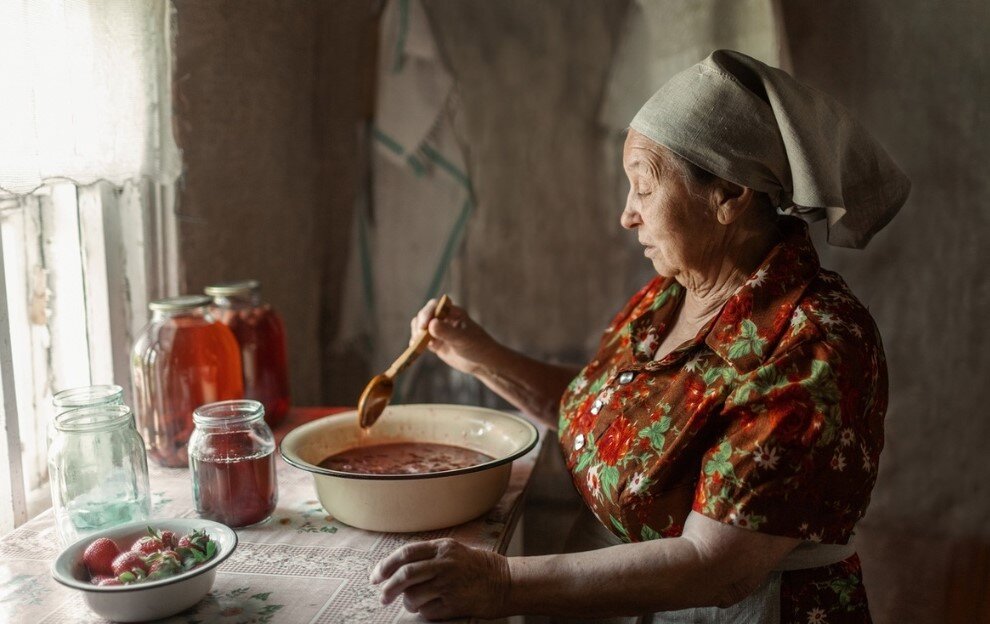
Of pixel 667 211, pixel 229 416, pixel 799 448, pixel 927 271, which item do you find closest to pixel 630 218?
pixel 667 211

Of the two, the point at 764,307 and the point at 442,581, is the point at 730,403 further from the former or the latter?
the point at 442,581

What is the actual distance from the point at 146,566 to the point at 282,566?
204mm

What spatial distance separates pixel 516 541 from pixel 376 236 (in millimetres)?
996

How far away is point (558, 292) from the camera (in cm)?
222

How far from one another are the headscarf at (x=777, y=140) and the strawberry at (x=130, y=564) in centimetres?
95

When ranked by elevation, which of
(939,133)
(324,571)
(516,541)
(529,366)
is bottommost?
(516,541)

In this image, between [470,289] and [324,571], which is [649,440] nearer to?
[324,571]

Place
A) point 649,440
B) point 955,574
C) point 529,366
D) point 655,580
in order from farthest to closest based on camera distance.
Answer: point 955,574
point 529,366
point 649,440
point 655,580

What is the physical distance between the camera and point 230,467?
1.22 metres

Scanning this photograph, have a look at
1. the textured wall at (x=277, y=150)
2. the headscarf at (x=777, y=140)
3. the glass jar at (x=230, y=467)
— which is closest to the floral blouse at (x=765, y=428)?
the headscarf at (x=777, y=140)

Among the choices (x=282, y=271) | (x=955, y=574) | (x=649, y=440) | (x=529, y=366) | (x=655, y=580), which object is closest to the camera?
(x=655, y=580)

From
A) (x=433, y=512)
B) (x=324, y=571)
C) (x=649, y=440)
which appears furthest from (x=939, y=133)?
(x=324, y=571)

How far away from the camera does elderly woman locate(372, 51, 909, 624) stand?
104 cm

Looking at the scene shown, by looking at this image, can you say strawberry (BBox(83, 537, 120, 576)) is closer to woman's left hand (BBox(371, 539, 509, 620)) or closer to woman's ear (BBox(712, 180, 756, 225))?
woman's left hand (BBox(371, 539, 509, 620))
